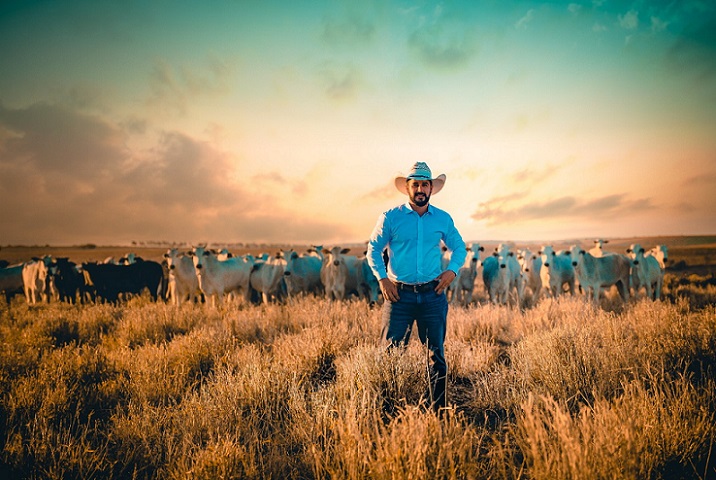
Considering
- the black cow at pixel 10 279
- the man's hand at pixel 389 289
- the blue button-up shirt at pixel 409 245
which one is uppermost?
the blue button-up shirt at pixel 409 245

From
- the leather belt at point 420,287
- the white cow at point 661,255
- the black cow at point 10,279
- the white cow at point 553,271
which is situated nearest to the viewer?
the leather belt at point 420,287

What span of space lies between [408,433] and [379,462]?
300mm

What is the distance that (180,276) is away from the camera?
13688mm

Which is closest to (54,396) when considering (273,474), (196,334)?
(196,334)

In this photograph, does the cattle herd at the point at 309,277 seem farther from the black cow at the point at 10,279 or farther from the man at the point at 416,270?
the man at the point at 416,270

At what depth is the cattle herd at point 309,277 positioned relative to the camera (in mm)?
13805

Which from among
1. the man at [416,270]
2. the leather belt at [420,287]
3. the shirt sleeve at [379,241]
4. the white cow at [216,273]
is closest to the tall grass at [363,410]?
the man at [416,270]

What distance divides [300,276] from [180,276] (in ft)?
15.9

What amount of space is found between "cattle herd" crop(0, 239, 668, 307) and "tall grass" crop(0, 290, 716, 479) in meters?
6.80

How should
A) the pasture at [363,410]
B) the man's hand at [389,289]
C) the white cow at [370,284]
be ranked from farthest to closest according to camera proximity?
the white cow at [370,284], the man's hand at [389,289], the pasture at [363,410]

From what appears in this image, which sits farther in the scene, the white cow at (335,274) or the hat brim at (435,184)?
the white cow at (335,274)

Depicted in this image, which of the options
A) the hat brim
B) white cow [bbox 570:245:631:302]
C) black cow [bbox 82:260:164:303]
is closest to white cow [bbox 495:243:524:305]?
white cow [bbox 570:245:631:302]

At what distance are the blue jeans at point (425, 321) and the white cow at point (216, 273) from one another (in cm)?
1033

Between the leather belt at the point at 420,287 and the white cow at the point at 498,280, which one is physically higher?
the leather belt at the point at 420,287
